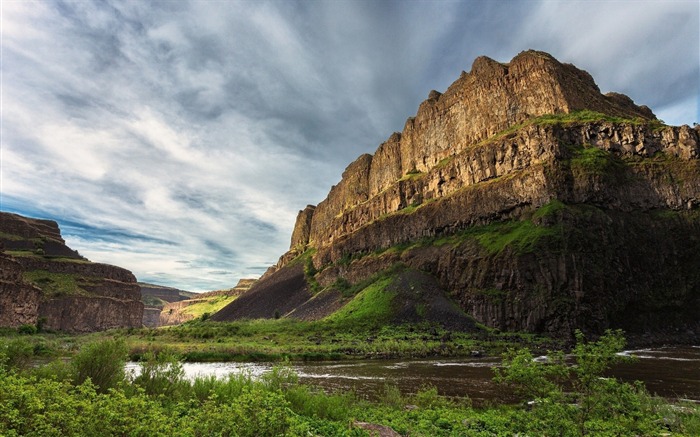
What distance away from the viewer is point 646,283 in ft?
223

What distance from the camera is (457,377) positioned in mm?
30859

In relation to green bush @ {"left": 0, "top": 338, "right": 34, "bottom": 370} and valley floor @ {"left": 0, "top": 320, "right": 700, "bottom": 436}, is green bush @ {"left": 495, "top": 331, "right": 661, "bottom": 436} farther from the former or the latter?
green bush @ {"left": 0, "top": 338, "right": 34, "bottom": 370}

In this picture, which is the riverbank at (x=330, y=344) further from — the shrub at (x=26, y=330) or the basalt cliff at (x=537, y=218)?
the shrub at (x=26, y=330)

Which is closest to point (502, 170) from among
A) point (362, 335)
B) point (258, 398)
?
point (362, 335)

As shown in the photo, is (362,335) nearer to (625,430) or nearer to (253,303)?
(625,430)

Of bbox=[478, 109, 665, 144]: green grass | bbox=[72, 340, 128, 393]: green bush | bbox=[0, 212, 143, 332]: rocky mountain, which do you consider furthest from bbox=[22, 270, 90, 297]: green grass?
bbox=[478, 109, 665, 144]: green grass

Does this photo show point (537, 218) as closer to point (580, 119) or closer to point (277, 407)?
point (580, 119)

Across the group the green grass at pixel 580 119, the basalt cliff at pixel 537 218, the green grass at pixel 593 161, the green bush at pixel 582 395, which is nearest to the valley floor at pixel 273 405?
the green bush at pixel 582 395

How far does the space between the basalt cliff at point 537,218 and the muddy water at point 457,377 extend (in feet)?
84.6

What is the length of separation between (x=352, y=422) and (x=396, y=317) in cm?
6359

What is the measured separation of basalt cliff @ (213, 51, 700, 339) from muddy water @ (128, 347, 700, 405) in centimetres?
2578

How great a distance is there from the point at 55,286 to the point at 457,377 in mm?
154704

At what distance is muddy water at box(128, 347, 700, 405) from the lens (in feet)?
79.0

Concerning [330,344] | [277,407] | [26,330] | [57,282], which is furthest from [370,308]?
[57,282]
